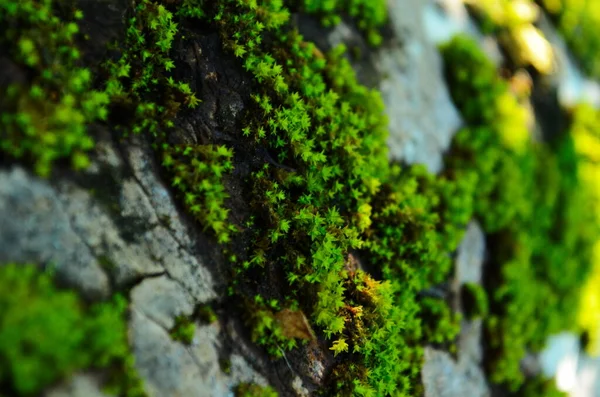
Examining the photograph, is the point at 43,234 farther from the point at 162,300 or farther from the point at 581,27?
the point at 581,27

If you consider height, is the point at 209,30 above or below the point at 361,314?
above

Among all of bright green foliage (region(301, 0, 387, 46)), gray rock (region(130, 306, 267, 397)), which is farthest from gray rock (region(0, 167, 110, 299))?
bright green foliage (region(301, 0, 387, 46))

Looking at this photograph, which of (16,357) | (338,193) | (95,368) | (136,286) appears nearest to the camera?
(16,357)

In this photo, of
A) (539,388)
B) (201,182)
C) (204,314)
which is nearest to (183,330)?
(204,314)

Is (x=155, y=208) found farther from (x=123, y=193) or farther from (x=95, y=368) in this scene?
(x=95, y=368)

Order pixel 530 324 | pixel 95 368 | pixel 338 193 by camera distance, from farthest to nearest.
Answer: pixel 530 324 → pixel 338 193 → pixel 95 368

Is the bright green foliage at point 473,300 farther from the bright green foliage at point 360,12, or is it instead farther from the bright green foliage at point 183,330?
the bright green foliage at point 183,330

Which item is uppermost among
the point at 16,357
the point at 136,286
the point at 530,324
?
the point at 530,324

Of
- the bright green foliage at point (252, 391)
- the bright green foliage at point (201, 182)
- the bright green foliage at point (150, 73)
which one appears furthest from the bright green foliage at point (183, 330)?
the bright green foliage at point (150, 73)

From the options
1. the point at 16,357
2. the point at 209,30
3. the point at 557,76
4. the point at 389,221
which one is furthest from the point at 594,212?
the point at 16,357
